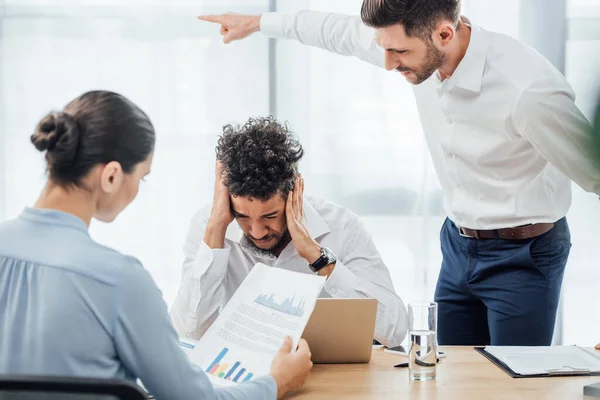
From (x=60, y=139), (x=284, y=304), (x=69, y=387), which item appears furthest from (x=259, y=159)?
(x=69, y=387)

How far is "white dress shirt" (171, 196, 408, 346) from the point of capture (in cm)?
199

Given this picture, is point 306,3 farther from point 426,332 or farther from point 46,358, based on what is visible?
point 46,358

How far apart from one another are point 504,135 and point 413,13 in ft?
1.43

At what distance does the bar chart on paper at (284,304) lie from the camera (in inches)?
62.1

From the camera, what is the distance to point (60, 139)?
116 centimetres

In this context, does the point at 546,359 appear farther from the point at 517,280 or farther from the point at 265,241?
the point at 265,241

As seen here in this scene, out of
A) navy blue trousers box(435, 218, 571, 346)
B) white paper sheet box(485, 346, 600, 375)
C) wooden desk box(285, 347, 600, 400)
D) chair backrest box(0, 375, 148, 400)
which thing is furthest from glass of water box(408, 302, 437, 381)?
chair backrest box(0, 375, 148, 400)

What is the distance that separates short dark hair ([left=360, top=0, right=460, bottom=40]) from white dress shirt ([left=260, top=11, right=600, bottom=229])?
0.50ft

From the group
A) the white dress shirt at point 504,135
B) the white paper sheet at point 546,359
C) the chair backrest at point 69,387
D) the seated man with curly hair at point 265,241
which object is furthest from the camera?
the seated man with curly hair at point 265,241

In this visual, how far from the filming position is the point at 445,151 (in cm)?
222

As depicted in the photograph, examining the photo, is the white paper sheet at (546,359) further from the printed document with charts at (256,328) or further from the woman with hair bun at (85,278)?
the woman with hair bun at (85,278)

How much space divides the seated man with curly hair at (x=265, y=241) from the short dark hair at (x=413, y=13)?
0.45 meters

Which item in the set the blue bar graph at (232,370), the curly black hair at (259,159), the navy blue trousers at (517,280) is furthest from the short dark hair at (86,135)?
the navy blue trousers at (517,280)

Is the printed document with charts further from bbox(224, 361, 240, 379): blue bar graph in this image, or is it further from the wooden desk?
the wooden desk
